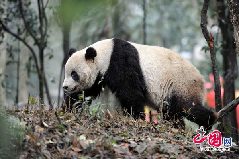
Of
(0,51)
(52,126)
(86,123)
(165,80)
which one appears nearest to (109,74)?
(165,80)

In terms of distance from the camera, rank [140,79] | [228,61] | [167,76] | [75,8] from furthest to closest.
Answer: [228,61]
[167,76]
[140,79]
[75,8]

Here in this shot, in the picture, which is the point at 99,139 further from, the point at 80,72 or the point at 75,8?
the point at 80,72

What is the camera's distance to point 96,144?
4.91 m

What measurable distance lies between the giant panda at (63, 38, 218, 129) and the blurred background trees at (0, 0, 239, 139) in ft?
1.86

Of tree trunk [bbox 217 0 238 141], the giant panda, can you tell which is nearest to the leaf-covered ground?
the giant panda

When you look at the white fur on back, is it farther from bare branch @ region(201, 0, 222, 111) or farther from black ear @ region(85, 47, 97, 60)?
black ear @ region(85, 47, 97, 60)

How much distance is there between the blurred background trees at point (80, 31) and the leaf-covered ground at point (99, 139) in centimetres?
106

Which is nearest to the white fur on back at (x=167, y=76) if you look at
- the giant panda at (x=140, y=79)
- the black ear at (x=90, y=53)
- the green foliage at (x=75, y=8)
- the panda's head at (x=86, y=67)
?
the giant panda at (x=140, y=79)

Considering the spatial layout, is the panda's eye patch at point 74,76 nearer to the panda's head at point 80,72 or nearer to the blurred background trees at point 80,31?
the panda's head at point 80,72

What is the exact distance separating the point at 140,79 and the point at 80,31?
751cm

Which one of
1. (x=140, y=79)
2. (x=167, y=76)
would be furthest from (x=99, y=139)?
(x=167, y=76)

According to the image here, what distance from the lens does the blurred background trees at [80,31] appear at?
5485 mm

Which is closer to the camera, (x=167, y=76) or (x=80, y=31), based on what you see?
(x=167, y=76)

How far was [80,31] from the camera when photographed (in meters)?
15.5
